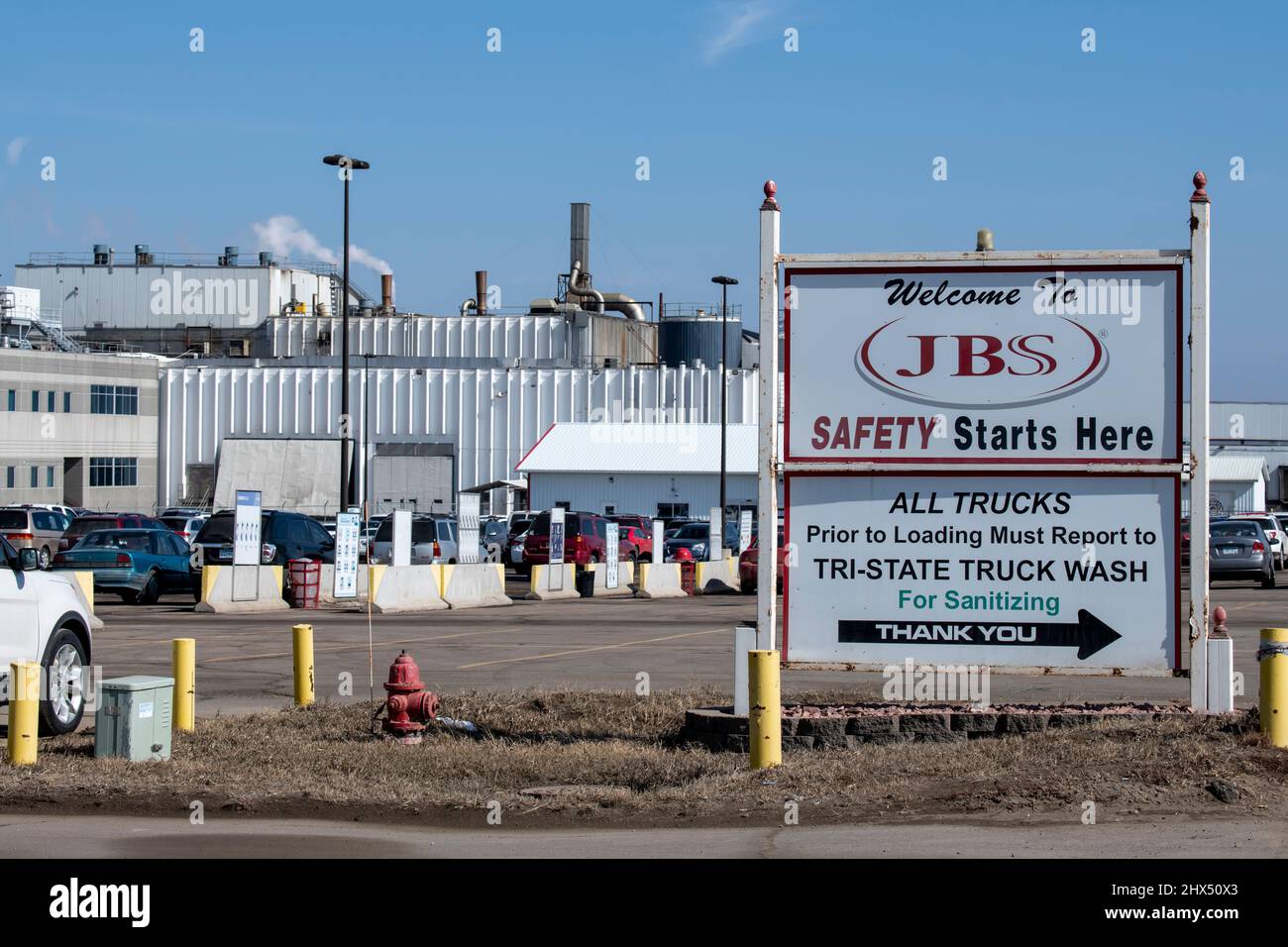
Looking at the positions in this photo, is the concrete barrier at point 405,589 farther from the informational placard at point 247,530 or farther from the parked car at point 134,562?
the parked car at point 134,562

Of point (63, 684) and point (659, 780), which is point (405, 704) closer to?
point (659, 780)

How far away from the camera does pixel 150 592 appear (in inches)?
Result: 1200

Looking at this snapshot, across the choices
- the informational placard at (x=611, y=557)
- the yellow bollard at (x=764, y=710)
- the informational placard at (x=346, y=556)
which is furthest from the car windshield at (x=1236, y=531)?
the yellow bollard at (x=764, y=710)

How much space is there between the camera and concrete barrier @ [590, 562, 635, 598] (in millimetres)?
36500

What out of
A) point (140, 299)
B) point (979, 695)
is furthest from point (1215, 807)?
point (140, 299)

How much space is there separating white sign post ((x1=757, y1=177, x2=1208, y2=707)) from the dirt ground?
85cm

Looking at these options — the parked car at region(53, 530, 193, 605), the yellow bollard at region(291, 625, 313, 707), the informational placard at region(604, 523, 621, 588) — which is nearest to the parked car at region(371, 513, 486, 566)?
the informational placard at region(604, 523, 621, 588)

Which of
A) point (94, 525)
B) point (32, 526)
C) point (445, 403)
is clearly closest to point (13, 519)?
point (32, 526)

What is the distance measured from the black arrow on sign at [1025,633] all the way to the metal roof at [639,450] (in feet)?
175

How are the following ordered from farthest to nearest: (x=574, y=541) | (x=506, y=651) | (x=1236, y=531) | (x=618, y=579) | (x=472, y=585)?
(x=574, y=541)
(x=618, y=579)
(x=1236, y=531)
(x=472, y=585)
(x=506, y=651)

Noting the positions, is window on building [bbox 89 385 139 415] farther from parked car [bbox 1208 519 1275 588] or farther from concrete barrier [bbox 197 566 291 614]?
parked car [bbox 1208 519 1275 588]

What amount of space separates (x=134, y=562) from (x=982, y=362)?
2276 centimetres

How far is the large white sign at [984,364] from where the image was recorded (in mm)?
11188
